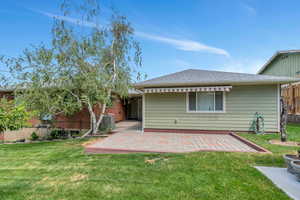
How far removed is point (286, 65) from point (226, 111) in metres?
14.1

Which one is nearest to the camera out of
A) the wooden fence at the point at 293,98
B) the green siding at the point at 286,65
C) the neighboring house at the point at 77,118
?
the neighboring house at the point at 77,118

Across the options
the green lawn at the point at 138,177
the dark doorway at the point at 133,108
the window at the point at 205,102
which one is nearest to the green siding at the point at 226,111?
the window at the point at 205,102

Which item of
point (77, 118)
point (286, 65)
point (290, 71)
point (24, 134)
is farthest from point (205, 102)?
point (24, 134)

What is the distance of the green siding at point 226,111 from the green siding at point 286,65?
10.9m

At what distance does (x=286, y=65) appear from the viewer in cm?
1755

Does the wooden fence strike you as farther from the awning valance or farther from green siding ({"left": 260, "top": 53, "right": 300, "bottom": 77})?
the awning valance

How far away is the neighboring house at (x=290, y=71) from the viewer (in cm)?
1481

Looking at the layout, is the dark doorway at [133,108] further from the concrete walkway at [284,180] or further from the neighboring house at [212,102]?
the concrete walkway at [284,180]

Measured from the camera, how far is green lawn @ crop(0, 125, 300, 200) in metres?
3.34

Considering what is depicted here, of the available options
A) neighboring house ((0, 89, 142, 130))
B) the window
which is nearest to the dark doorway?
neighboring house ((0, 89, 142, 130))

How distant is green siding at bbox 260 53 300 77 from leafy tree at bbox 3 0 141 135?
701 inches

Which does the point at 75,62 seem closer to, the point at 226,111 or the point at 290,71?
the point at 226,111

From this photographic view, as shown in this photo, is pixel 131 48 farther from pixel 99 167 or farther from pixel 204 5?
pixel 204 5

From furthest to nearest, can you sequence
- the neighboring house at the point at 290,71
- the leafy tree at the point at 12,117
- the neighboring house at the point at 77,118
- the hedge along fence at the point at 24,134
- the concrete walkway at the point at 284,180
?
the neighboring house at the point at 290,71 < the neighboring house at the point at 77,118 < the hedge along fence at the point at 24,134 < the leafy tree at the point at 12,117 < the concrete walkway at the point at 284,180
